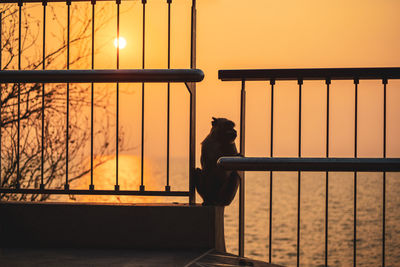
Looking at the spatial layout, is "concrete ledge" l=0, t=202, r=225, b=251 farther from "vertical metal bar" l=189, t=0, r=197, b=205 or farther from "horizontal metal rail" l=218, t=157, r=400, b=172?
"horizontal metal rail" l=218, t=157, r=400, b=172

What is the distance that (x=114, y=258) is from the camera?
2.63m

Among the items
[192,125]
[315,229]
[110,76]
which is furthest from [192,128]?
[315,229]

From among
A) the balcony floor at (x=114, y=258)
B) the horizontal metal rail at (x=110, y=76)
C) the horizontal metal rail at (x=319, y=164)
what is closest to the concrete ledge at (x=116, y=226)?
the balcony floor at (x=114, y=258)

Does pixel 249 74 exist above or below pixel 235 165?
above

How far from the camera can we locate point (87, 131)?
6.98 metres

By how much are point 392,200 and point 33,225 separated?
73.6 metres

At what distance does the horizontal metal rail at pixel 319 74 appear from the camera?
8.65 ft

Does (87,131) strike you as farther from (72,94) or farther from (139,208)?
(139,208)

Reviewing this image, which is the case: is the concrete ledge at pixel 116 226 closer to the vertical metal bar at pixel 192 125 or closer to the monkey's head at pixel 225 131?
the vertical metal bar at pixel 192 125

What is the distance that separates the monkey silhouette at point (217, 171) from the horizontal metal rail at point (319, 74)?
0.56 metres

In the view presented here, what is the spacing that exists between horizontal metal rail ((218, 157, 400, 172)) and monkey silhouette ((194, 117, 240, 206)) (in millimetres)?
1101

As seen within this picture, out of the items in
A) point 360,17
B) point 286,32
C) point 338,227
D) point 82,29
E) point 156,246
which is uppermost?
point 360,17

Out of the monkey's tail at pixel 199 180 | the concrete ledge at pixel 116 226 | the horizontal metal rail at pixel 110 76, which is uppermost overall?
the horizontal metal rail at pixel 110 76

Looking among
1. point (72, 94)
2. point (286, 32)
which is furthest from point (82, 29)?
point (286, 32)
